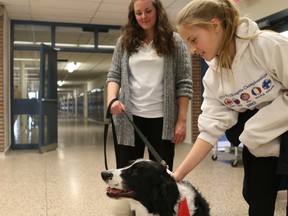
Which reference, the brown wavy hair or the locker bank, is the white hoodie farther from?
the locker bank

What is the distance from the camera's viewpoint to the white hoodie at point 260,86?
1247mm

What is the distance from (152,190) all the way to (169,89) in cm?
62

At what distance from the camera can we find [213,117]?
152 centimetres

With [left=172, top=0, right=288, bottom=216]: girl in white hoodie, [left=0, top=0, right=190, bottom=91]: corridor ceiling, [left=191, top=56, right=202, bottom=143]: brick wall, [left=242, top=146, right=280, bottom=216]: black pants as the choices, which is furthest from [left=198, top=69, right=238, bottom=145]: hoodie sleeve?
[left=191, top=56, right=202, bottom=143]: brick wall

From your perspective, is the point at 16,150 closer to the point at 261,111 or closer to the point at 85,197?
the point at 85,197

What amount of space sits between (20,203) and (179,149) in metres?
4.30

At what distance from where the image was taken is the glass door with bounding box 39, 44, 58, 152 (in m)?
6.84

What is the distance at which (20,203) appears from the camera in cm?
322

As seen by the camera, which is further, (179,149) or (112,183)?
(179,149)

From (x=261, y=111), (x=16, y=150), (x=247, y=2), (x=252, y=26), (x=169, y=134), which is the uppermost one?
(x=247, y=2)

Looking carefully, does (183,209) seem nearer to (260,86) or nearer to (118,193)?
(118,193)

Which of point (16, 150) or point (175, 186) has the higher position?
point (175, 186)

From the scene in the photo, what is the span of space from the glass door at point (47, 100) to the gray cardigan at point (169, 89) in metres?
5.24

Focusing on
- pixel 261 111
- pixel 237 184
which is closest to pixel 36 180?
pixel 237 184
